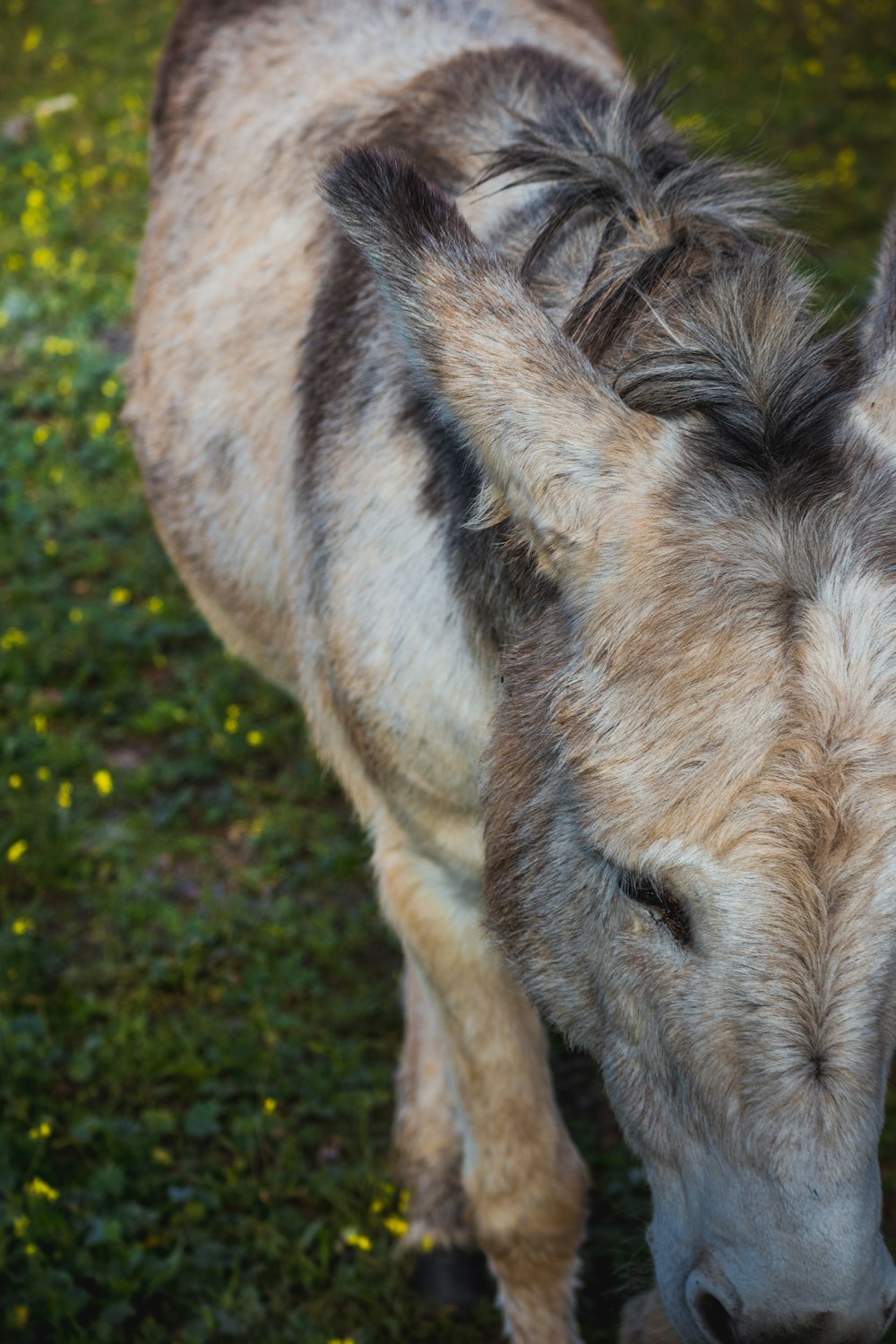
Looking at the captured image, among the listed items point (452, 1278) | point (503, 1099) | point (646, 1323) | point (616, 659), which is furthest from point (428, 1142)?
point (616, 659)

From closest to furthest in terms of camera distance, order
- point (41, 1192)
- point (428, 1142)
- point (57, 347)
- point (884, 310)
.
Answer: point (884, 310) → point (41, 1192) → point (428, 1142) → point (57, 347)

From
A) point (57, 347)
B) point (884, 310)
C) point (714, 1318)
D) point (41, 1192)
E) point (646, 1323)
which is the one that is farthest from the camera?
point (57, 347)

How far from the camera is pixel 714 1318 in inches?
68.0

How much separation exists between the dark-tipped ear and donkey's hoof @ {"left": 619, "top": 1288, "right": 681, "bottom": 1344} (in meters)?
1.67

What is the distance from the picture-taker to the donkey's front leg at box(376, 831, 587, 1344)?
106 inches

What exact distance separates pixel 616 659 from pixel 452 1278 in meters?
2.03

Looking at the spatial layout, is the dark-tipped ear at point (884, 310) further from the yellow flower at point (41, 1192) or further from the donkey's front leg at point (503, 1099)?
the yellow flower at point (41, 1192)

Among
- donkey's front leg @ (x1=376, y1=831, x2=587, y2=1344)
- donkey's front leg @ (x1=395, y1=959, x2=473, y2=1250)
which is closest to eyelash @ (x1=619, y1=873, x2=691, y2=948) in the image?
donkey's front leg @ (x1=376, y1=831, x2=587, y2=1344)

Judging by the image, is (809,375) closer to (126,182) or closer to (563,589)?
(563,589)

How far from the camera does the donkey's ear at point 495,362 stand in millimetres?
1788

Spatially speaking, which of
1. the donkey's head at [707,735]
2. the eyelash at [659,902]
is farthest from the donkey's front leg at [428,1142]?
the eyelash at [659,902]

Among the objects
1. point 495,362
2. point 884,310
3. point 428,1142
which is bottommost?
point 428,1142

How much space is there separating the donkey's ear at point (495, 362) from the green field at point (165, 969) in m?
0.82

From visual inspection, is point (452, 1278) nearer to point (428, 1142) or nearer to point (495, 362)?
point (428, 1142)
